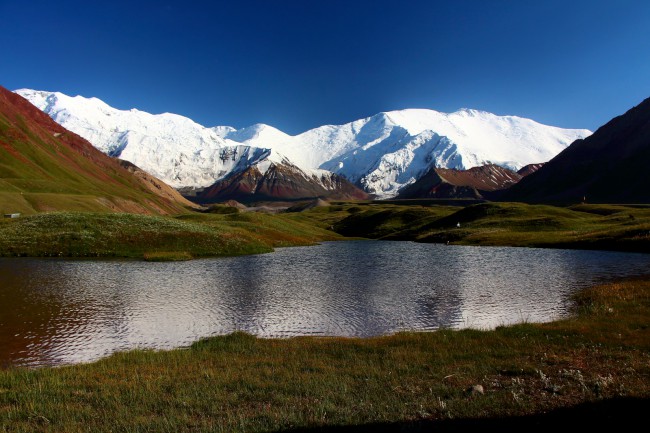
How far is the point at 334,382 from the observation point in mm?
17844

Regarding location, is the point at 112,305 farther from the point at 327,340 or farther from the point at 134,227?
the point at 134,227

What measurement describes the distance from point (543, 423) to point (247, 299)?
32377 mm

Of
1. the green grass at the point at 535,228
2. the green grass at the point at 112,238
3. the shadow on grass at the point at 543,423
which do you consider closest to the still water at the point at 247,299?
the green grass at the point at 112,238

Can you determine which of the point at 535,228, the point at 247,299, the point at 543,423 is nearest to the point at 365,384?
the point at 543,423

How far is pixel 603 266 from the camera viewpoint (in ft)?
212

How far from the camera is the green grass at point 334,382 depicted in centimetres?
1423

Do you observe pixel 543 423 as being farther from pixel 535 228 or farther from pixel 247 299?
pixel 535 228

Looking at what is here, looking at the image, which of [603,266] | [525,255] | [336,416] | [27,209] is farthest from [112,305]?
[27,209]

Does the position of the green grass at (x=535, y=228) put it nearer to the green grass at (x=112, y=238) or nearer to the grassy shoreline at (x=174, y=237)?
the grassy shoreline at (x=174, y=237)

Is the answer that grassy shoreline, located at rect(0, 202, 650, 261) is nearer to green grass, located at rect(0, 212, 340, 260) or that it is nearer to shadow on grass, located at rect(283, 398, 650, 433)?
green grass, located at rect(0, 212, 340, 260)

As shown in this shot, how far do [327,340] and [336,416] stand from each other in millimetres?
12691

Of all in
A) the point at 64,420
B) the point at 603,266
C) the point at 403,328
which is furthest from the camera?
the point at 603,266

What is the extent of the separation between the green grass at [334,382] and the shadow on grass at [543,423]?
291mm

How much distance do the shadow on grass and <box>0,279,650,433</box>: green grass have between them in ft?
0.96
